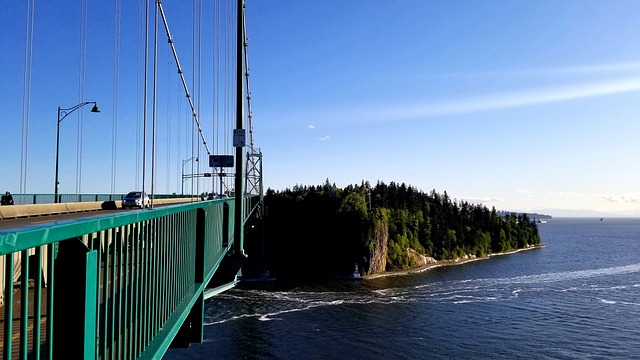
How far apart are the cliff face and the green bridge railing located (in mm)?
86684

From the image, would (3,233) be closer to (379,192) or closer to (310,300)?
(310,300)

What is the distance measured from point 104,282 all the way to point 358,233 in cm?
9530

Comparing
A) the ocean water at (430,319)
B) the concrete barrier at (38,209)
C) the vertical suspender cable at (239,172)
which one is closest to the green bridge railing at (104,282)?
the vertical suspender cable at (239,172)

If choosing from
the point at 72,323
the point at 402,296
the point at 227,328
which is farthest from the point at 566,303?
the point at 72,323

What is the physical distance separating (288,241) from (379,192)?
5083 cm

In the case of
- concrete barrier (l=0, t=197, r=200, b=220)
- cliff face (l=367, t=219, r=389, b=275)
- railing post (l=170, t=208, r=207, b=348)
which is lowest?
cliff face (l=367, t=219, r=389, b=275)

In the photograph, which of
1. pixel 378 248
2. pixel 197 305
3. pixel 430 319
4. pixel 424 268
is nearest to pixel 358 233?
pixel 378 248

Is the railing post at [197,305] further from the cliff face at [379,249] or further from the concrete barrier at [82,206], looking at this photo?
the cliff face at [379,249]

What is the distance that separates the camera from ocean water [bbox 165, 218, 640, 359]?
3969 cm

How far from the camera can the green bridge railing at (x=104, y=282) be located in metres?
2.23

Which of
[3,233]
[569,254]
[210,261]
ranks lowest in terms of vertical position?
[569,254]

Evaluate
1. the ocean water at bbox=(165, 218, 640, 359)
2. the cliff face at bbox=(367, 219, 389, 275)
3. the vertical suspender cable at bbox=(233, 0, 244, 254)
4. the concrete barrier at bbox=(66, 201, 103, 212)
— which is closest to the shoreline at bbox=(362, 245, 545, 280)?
the cliff face at bbox=(367, 219, 389, 275)

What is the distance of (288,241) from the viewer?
10369cm

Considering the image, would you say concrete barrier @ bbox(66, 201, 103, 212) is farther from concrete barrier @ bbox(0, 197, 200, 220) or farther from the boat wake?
the boat wake
